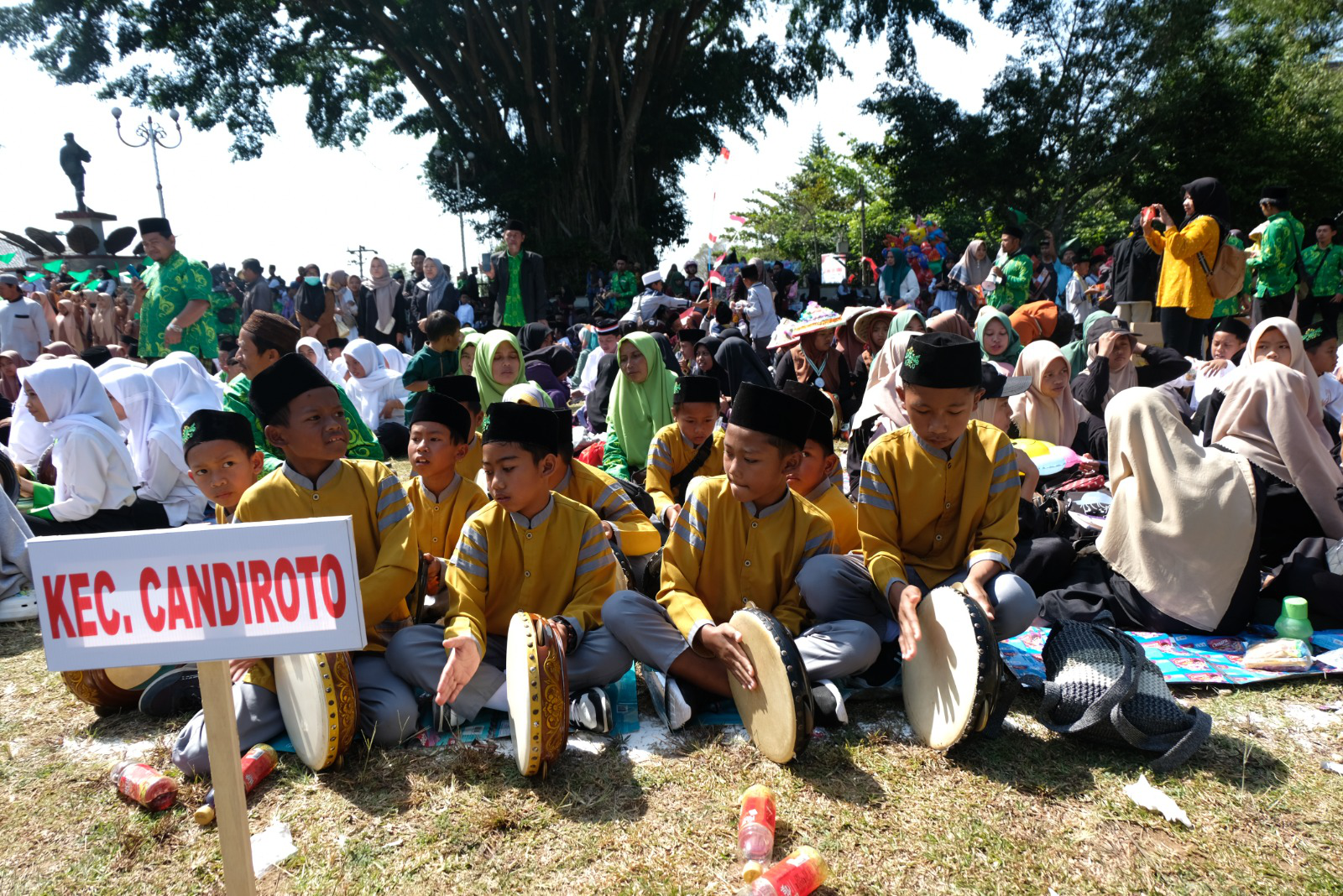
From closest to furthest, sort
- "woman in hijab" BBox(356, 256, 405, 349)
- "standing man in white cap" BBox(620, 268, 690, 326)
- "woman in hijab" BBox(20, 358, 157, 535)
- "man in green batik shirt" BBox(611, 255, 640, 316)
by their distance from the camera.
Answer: "woman in hijab" BBox(20, 358, 157, 535) → "standing man in white cap" BBox(620, 268, 690, 326) → "woman in hijab" BBox(356, 256, 405, 349) → "man in green batik shirt" BBox(611, 255, 640, 316)

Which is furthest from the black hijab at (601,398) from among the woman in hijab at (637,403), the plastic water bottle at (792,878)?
the plastic water bottle at (792,878)

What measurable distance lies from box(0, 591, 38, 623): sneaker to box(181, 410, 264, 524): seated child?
1614 millimetres

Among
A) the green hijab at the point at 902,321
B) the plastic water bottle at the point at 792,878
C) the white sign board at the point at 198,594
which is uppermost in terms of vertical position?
the green hijab at the point at 902,321

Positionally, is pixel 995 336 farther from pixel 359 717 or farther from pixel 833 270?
pixel 833 270

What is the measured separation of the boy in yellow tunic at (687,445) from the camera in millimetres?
4703

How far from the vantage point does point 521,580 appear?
131 inches

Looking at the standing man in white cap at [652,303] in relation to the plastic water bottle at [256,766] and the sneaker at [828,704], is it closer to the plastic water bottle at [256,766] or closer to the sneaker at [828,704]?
the sneaker at [828,704]

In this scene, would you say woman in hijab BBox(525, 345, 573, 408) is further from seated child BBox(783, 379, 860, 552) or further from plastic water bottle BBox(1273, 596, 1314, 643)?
plastic water bottle BBox(1273, 596, 1314, 643)

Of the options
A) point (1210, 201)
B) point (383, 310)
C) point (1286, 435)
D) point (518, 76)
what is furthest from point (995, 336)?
point (518, 76)

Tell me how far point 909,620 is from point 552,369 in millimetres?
6684

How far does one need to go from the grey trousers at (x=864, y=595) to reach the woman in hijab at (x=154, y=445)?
4.22 meters

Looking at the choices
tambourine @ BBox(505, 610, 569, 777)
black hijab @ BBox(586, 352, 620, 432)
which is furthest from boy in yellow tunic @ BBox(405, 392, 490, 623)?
black hijab @ BBox(586, 352, 620, 432)

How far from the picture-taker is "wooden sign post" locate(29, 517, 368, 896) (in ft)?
5.94

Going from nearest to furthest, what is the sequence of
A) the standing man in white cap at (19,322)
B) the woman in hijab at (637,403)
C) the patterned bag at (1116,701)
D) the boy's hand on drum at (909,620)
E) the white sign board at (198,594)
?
1. the white sign board at (198,594)
2. the patterned bag at (1116,701)
3. the boy's hand on drum at (909,620)
4. the woman in hijab at (637,403)
5. the standing man in white cap at (19,322)
